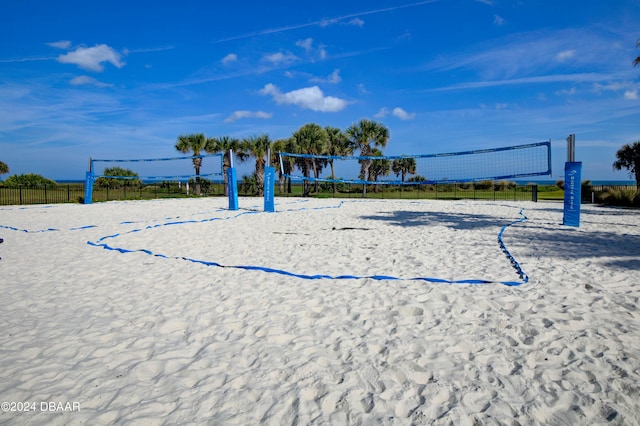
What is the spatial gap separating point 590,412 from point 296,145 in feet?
95.1


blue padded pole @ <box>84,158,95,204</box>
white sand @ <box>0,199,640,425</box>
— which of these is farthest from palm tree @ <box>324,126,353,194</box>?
white sand @ <box>0,199,640,425</box>

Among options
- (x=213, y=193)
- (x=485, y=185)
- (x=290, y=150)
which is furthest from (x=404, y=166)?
(x=213, y=193)

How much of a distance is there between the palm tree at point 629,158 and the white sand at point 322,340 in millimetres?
26874

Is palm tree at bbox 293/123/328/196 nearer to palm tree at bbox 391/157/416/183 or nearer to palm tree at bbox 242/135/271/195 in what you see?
palm tree at bbox 242/135/271/195

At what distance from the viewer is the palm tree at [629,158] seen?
25.5 metres

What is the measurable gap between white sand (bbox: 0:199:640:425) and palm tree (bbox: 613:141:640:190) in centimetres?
2687

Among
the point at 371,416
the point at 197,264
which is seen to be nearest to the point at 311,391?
the point at 371,416

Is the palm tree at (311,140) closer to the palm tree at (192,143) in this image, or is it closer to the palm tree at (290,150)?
the palm tree at (290,150)

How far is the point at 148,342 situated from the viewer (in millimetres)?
2672

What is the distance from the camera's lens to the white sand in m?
1.92

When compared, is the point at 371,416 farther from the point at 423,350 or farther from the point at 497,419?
the point at 423,350

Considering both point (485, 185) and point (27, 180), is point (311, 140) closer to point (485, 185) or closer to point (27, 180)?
point (485, 185)

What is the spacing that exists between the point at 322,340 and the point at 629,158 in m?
33.3

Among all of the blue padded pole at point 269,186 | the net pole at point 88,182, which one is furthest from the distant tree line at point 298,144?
the blue padded pole at point 269,186
